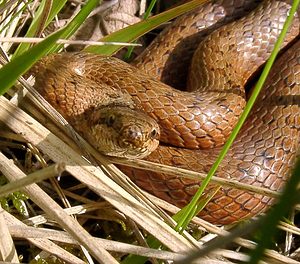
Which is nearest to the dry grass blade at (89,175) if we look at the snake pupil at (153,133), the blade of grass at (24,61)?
the snake pupil at (153,133)

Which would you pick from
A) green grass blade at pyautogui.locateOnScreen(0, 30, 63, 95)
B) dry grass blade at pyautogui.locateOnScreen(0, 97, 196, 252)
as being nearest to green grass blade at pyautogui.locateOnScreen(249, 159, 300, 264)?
green grass blade at pyautogui.locateOnScreen(0, 30, 63, 95)

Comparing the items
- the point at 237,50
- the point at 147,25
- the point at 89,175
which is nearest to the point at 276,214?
the point at 89,175

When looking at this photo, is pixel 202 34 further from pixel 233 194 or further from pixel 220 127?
pixel 233 194

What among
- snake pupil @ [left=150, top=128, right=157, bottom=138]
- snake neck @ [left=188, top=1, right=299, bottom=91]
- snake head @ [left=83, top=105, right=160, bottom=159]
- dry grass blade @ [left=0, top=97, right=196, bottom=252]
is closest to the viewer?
dry grass blade @ [left=0, top=97, right=196, bottom=252]

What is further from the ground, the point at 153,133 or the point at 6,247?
the point at 153,133

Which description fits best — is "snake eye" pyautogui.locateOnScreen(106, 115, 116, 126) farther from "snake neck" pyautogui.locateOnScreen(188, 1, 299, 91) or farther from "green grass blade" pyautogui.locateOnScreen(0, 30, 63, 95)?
"snake neck" pyautogui.locateOnScreen(188, 1, 299, 91)

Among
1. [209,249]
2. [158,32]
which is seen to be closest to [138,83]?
[158,32]

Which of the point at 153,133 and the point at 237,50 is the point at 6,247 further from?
the point at 237,50
